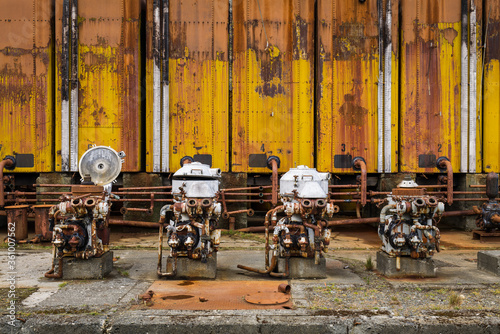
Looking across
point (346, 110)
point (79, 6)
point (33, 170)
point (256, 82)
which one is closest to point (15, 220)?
point (33, 170)

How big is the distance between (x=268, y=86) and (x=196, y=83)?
1.91 metres

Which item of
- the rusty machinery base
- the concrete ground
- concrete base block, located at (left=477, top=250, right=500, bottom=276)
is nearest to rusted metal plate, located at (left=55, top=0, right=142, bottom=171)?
the concrete ground

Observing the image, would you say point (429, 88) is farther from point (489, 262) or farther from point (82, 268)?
point (82, 268)

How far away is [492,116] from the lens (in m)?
11.4

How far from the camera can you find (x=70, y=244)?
6094mm

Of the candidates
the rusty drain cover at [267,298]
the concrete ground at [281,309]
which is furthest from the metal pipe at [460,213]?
the rusty drain cover at [267,298]

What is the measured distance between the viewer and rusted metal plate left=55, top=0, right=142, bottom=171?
431 inches

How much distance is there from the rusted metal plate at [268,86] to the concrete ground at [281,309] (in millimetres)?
4082

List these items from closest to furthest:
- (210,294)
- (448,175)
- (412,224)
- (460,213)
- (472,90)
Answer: (210,294) → (412,224) → (448,175) → (460,213) → (472,90)

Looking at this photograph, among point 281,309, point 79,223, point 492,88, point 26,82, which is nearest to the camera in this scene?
point 281,309

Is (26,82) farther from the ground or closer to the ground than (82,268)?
farther from the ground

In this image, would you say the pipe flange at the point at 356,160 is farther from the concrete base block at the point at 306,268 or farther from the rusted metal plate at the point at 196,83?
the concrete base block at the point at 306,268

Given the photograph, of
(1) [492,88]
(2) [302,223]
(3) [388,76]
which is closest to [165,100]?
(3) [388,76]

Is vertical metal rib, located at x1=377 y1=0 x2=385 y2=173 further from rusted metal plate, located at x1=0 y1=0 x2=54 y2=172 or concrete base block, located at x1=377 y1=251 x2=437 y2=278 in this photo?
rusted metal plate, located at x1=0 y1=0 x2=54 y2=172
